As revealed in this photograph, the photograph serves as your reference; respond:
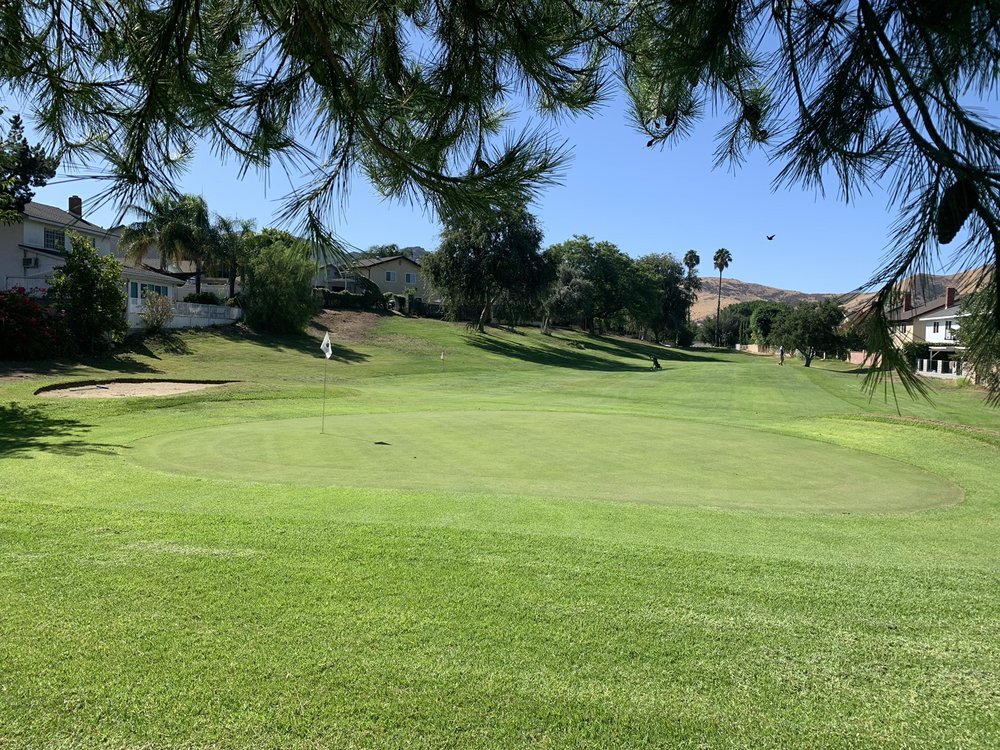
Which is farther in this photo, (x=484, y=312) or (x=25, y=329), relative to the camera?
(x=484, y=312)

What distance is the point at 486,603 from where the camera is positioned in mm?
3539

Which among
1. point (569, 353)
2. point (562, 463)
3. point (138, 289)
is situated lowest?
point (562, 463)

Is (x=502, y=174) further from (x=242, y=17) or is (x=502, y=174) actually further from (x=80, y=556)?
(x=80, y=556)

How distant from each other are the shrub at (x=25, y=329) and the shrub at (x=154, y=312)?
26.8 feet

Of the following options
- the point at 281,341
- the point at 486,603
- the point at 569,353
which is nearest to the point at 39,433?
the point at 486,603

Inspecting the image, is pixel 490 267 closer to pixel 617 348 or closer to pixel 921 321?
pixel 617 348

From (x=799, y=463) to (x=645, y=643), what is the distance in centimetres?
781

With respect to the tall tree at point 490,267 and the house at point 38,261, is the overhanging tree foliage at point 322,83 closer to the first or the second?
the house at point 38,261

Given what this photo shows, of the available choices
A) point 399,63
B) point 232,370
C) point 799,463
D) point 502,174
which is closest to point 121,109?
point 399,63

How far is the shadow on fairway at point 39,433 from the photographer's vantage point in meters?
9.39

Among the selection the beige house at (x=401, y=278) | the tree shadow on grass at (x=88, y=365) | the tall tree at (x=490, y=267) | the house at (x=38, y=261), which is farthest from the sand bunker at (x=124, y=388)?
the beige house at (x=401, y=278)

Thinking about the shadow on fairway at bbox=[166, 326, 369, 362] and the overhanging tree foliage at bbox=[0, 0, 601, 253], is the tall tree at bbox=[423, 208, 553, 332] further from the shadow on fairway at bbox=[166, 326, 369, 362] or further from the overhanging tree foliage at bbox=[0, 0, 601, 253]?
the overhanging tree foliage at bbox=[0, 0, 601, 253]

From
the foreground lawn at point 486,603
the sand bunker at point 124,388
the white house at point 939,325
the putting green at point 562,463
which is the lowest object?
the sand bunker at point 124,388

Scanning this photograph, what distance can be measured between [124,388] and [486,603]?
69.3 feet
